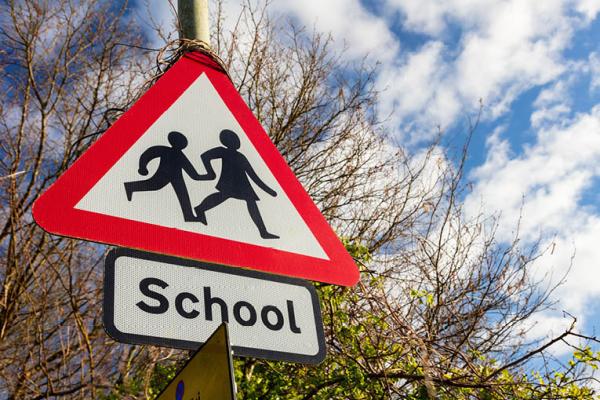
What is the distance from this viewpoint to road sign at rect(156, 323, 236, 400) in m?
0.85

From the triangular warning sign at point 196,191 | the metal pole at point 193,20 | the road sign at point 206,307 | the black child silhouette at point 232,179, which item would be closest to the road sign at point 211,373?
the road sign at point 206,307

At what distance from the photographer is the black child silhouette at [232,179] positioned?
4.66 feet

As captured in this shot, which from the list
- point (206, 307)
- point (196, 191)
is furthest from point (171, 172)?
point (206, 307)

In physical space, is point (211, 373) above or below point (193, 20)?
below

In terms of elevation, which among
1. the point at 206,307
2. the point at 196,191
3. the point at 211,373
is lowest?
the point at 211,373

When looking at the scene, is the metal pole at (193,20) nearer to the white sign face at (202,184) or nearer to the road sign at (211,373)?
the white sign face at (202,184)

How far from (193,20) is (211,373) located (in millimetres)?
1283

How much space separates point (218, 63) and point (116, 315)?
958mm

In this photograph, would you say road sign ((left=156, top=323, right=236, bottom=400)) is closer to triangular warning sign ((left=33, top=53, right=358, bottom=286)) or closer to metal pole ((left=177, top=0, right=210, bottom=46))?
triangular warning sign ((left=33, top=53, right=358, bottom=286))

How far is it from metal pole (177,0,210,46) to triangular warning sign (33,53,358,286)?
11 centimetres

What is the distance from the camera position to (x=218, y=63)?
5.79 ft

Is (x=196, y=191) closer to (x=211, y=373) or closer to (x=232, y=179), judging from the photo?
(x=232, y=179)

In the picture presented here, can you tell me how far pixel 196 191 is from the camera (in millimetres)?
1398

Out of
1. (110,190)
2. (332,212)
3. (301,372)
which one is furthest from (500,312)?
Result: (110,190)
